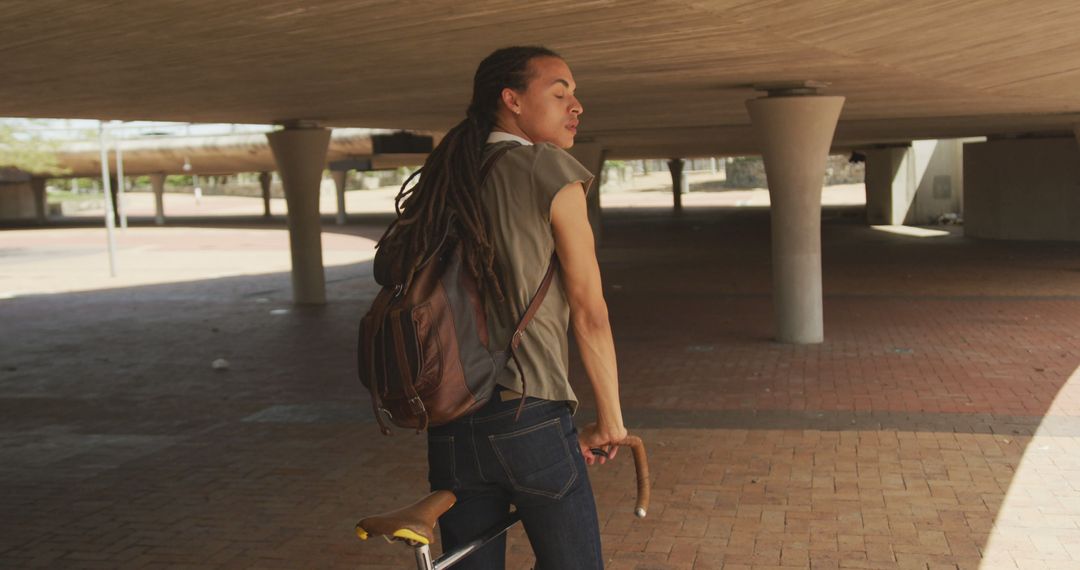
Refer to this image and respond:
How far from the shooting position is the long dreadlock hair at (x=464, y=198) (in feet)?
8.74

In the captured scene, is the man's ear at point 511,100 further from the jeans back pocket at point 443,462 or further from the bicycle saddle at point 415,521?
the bicycle saddle at point 415,521

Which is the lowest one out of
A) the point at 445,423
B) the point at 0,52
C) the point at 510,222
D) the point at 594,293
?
the point at 445,423

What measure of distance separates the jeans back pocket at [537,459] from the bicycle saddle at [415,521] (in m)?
0.19

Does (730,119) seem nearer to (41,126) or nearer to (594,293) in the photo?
(594,293)

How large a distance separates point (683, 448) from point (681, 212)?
131 feet

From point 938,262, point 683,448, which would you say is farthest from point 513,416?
point 938,262

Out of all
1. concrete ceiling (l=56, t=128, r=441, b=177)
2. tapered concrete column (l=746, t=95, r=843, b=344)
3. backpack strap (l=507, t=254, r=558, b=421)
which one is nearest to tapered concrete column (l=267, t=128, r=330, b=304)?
tapered concrete column (l=746, t=95, r=843, b=344)

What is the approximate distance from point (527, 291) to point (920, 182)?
113ft

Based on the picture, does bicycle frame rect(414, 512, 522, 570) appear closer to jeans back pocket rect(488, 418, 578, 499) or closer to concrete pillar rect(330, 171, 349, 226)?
jeans back pocket rect(488, 418, 578, 499)

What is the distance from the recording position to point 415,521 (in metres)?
2.70

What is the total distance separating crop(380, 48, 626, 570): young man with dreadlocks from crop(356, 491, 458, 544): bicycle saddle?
8cm

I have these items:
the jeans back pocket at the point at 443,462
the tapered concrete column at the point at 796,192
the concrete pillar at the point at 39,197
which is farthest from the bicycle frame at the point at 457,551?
the concrete pillar at the point at 39,197

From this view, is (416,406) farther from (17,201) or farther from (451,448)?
(17,201)

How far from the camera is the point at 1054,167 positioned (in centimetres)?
2686
